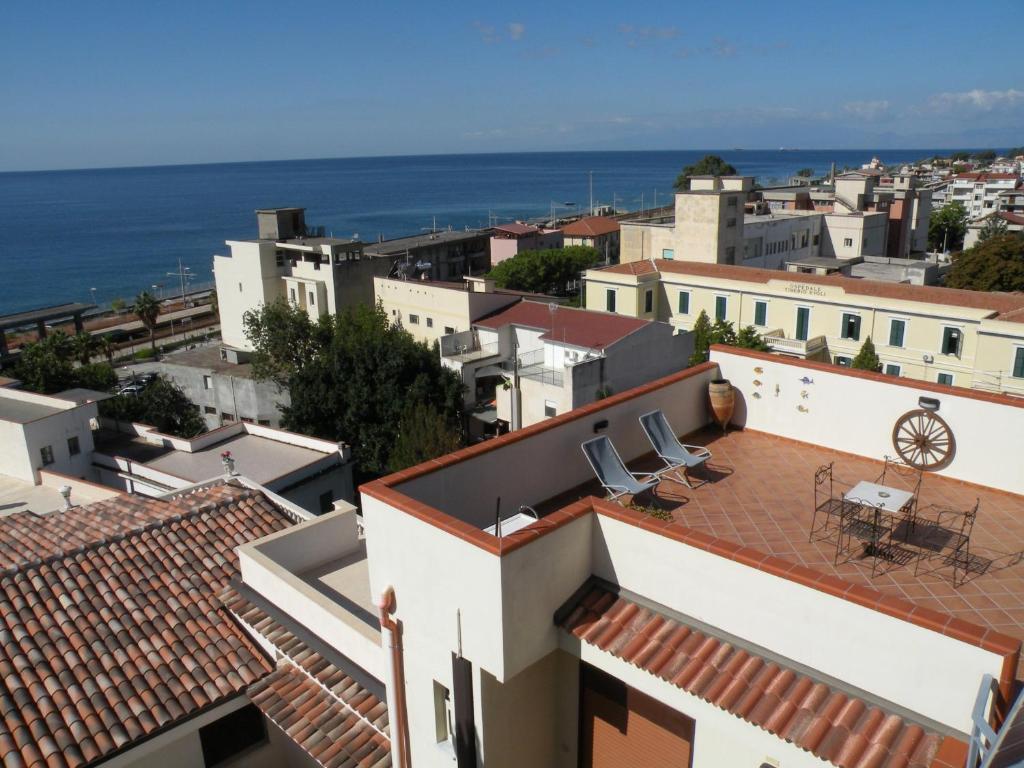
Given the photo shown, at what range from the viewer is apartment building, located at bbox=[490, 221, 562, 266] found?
88125 mm

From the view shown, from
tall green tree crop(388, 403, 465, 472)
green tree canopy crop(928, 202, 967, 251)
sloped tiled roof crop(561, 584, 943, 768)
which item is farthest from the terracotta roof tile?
green tree canopy crop(928, 202, 967, 251)

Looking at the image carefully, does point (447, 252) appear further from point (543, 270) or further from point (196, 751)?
point (196, 751)

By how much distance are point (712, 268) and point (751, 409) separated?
1508 inches

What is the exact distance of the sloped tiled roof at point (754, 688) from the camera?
15.8 ft

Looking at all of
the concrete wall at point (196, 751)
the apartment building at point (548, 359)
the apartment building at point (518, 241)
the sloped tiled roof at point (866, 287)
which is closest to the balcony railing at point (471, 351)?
the apartment building at point (548, 359)

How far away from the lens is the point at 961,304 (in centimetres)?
3653

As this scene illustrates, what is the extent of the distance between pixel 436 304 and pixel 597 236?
4666 centimetres

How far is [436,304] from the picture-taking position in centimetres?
4531

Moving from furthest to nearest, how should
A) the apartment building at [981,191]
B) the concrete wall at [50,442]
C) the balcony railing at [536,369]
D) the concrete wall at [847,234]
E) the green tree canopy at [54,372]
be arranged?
the apartment building at [981,191] < the concrete wall at [847,234] < the green tree canopy at [54,372] < the balcony railing at [536,369] < the concrete wall at [50,442]

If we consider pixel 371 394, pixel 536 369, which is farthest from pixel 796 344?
pixel 371 394

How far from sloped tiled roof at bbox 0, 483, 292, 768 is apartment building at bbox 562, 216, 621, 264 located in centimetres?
7614

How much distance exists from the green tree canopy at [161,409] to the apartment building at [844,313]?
996 inches

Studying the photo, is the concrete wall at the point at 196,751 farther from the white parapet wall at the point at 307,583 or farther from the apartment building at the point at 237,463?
the apartment building at the point at 237,463

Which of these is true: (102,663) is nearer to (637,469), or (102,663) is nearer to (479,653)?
(479,653)
